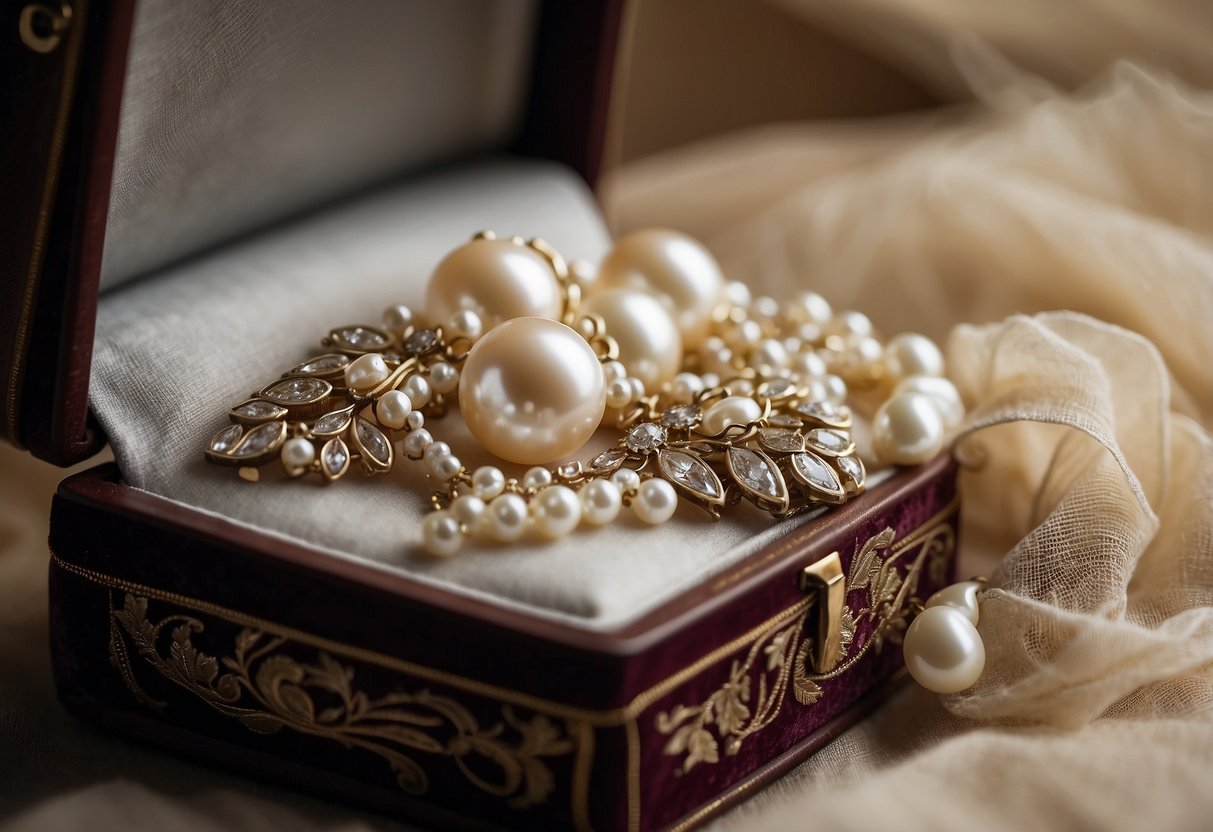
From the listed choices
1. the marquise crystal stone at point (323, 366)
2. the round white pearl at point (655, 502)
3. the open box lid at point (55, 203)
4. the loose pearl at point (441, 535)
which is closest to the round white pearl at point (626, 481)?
the round white pearl at point (655, 502)

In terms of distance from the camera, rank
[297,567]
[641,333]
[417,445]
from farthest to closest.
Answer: [641,333]
[417,445]
[297,567]

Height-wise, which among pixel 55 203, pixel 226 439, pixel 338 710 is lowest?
pixel 338 710

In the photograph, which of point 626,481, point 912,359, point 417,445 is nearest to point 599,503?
point 626,481

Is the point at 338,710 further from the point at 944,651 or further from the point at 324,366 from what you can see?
the point at 944,651

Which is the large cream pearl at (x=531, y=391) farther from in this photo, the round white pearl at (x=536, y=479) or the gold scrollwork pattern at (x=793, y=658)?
the gold scrollwork pattern at (x=793, y=658)

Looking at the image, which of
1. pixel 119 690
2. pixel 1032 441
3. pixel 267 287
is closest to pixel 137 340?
pixel 267 287

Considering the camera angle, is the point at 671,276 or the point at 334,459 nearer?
the point at 334,459

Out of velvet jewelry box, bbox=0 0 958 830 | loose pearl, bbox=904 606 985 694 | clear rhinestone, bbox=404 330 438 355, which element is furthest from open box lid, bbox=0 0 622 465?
loose pearl, bbox=904 606 985 694

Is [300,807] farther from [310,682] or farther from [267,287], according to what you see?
[267,287]
